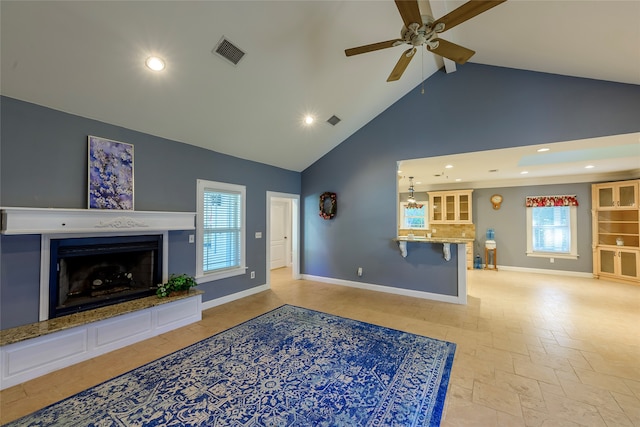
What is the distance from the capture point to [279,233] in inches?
302

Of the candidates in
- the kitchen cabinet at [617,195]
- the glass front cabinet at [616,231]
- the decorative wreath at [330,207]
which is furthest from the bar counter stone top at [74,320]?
the kitchen cabinet at [617,195]

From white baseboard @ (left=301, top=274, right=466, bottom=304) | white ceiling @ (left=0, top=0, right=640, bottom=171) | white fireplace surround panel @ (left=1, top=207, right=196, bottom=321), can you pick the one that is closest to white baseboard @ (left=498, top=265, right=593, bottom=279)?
white baseboard @ (left=301, top=274, right=466, bottom=304)

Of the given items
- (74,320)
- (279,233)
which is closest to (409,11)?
(74,320)

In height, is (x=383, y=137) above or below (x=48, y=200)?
above

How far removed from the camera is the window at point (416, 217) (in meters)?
8.11

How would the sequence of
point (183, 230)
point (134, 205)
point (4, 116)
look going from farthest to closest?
point (183, 230) < point (134, 205) < point (4, 116)

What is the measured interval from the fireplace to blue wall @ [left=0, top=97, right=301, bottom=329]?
0.52 ft

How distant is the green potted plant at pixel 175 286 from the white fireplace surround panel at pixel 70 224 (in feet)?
2.22

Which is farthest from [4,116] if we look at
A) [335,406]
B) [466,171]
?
[466,171]

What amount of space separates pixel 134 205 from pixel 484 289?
20.4 feet

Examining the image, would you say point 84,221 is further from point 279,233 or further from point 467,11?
point 279,233

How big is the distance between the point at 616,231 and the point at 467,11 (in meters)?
7.38

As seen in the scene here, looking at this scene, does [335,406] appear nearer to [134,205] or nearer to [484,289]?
[134,205]

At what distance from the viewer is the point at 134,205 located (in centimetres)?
321
